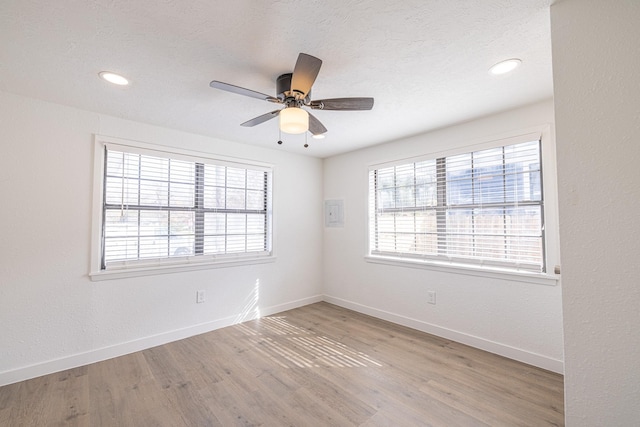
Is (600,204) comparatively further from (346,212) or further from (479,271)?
(346,212)

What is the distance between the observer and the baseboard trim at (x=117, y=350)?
2258mm

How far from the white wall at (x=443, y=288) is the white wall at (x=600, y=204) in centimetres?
142

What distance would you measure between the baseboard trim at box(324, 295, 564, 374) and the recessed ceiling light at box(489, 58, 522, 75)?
238 centimetres

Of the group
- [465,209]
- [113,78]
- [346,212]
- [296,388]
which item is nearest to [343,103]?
[113,78]

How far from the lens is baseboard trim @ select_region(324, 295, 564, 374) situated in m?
2.36

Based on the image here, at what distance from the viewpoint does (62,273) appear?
246cm

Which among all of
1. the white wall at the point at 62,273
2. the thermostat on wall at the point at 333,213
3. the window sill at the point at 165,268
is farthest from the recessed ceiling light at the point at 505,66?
the window sill at the point at 165,268

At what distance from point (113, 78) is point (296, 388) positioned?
8.88 ft

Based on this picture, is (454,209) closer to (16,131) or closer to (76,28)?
(76,28)

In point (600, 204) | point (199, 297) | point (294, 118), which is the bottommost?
point (199, 297)

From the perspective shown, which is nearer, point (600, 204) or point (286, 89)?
point (600, 204)

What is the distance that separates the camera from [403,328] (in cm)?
332

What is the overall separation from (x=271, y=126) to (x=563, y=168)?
8.24 ft

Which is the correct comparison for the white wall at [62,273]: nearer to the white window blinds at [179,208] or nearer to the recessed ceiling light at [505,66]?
the white window blinds at [179,208]
